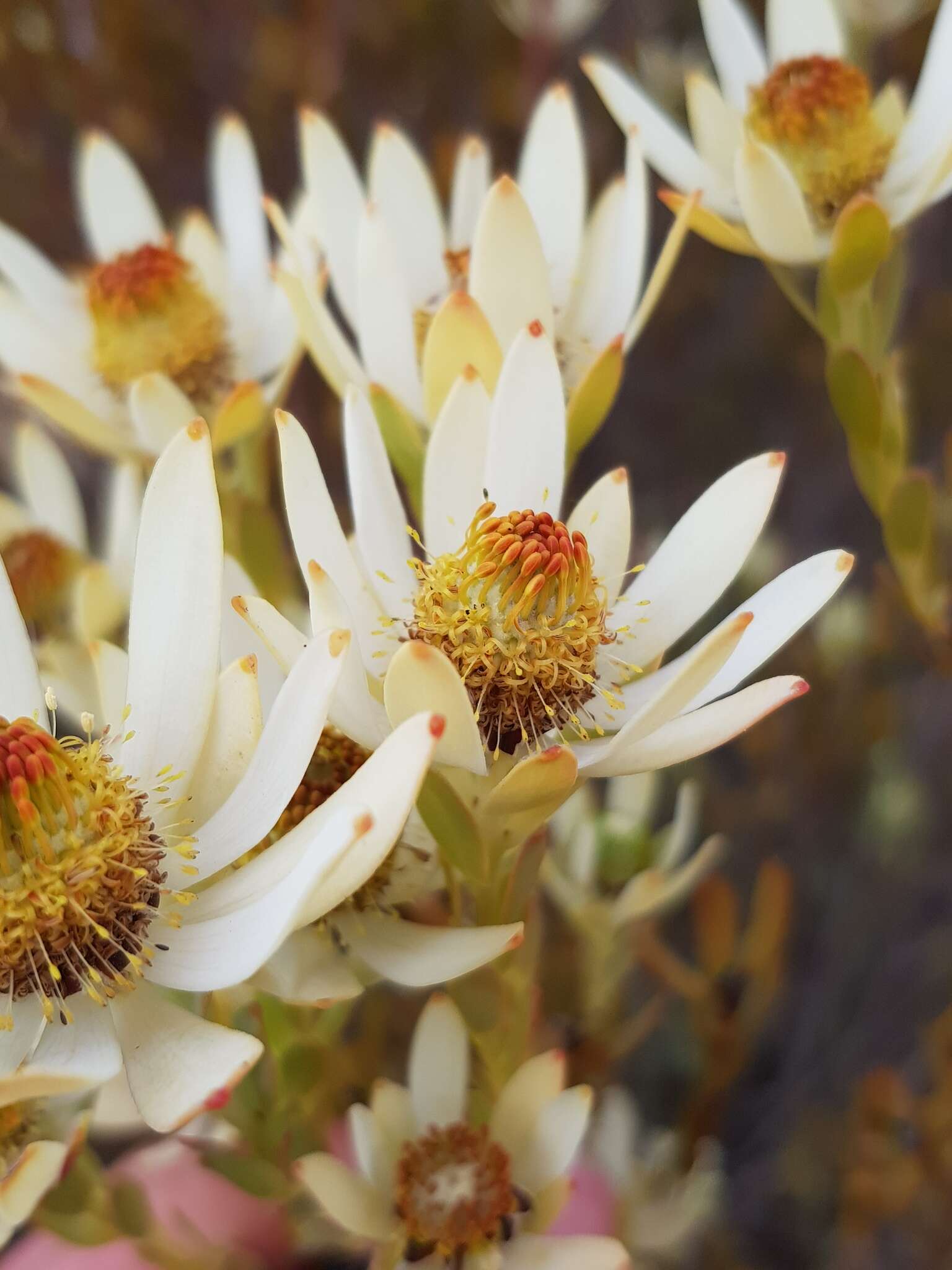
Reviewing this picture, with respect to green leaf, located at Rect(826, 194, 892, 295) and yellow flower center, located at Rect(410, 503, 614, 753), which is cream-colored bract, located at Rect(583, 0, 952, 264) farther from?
yellow flower center, located at Rect(410, 503, 614, 753)

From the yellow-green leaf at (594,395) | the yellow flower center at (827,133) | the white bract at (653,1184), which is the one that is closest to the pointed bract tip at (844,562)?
the yellow-green leaf at (594,395)

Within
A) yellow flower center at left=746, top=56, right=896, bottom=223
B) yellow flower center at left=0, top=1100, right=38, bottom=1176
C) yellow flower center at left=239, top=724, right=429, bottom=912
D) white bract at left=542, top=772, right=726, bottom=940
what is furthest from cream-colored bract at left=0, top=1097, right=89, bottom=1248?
yellow flower center at left=746, top=56, right=896, bottom=223

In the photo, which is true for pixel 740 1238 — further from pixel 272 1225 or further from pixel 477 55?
pixel 477 55

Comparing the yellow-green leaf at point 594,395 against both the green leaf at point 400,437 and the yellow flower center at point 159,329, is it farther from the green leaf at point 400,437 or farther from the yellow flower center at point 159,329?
the yellow flower center at point 159,329

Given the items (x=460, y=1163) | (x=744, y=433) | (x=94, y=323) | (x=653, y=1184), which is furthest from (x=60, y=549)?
(x=744, y=433)

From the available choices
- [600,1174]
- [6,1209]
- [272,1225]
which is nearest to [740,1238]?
[600,1174]
